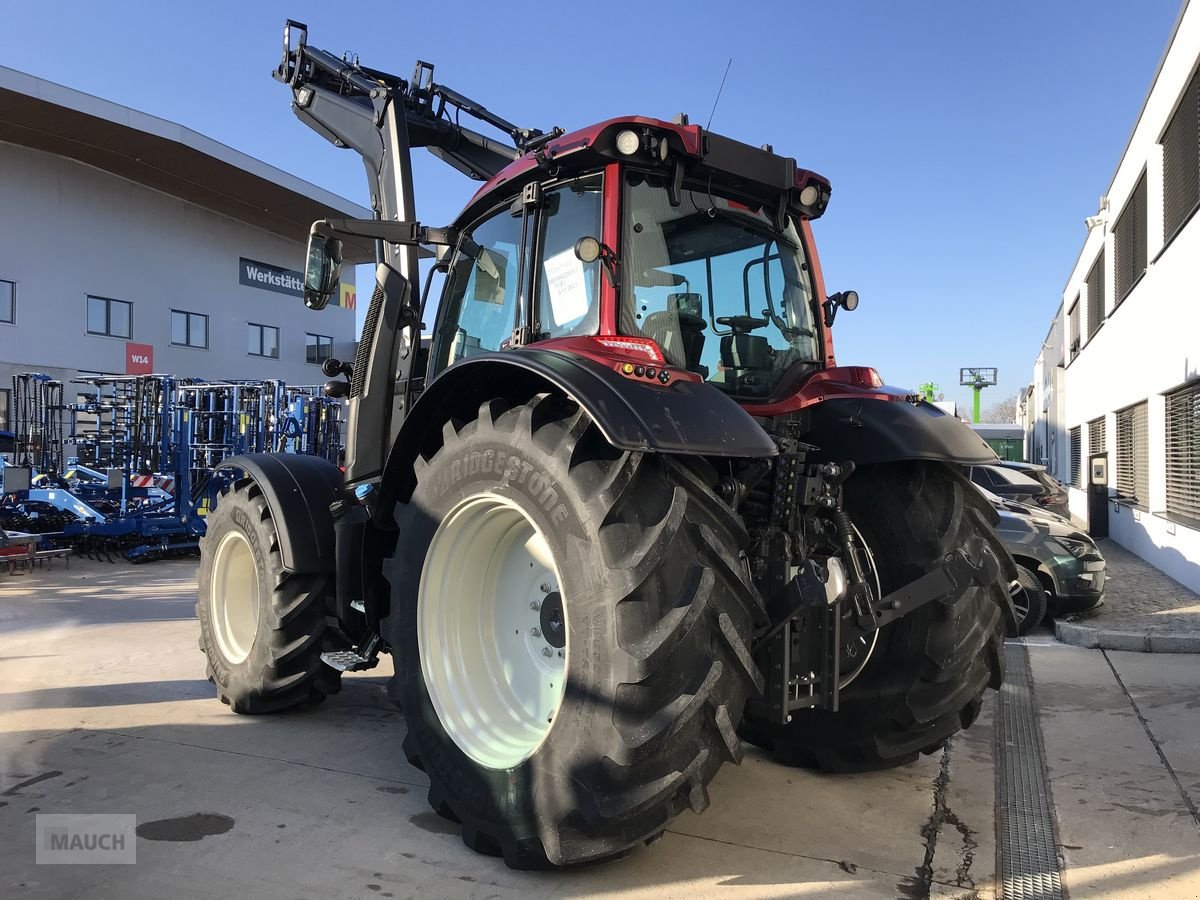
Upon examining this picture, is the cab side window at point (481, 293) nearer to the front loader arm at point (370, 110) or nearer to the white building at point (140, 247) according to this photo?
the front loader arm at point (370, 110)

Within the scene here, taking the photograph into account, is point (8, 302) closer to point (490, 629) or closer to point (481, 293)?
point (481, 293)

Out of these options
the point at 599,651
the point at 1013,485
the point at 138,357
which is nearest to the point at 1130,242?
the point at 1013,485

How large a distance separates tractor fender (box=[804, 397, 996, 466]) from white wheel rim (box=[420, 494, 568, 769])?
133 cm

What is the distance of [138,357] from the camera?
26.4 metres

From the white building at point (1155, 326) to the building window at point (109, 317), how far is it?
25.4 m

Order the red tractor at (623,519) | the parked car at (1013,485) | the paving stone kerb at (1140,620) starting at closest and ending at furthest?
1. the red tractor at (623,519)
2. the paving stone kerb at (1140,620)
3. the parked car at (1013,485)

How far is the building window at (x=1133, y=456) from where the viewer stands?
14.0 m

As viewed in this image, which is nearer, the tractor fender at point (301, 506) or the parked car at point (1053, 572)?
the tractor fender at point (301, 506)

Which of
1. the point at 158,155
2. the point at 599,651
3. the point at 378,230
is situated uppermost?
the point at 158,155

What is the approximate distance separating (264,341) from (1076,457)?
26.2 metres

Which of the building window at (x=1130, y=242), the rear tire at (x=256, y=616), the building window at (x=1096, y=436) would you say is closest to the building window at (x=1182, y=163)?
the building window at (x=1130, y=242)

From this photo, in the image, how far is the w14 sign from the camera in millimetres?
26109

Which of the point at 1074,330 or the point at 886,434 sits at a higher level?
the point at 1074,330

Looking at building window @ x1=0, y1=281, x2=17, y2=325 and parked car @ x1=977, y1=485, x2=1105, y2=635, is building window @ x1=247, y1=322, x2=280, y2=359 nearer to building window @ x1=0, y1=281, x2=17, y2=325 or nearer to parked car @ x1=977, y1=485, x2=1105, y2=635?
building window @ x1=0, y1=281, x2=17, y2=325
